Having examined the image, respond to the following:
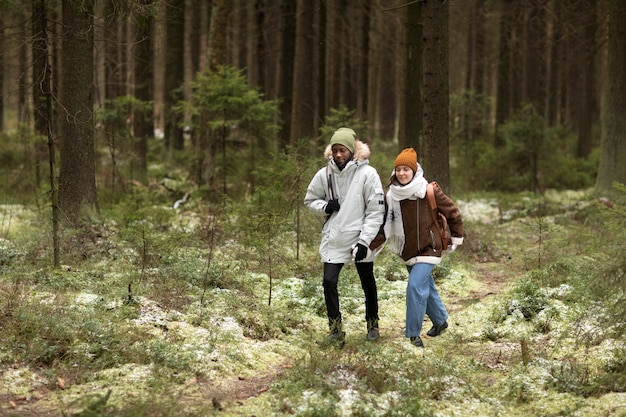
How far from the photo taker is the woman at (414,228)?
6.97 m

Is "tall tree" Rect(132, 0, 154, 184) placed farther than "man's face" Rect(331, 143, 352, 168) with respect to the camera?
Yes

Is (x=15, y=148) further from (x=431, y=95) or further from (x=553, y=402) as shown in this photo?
(x=553, y=402)

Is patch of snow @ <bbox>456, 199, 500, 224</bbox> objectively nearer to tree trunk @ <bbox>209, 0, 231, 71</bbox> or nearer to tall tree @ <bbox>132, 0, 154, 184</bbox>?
tree trunk @ <bbox>209, 0, 231, 71</bbox>

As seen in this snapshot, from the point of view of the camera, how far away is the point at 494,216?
16234mm

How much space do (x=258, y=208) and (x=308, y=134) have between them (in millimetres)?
7092

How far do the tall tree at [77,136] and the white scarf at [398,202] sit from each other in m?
5.74

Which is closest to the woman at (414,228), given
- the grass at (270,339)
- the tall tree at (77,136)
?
the grass at (270,339)

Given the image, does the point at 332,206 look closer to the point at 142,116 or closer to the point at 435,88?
the point at 435,88

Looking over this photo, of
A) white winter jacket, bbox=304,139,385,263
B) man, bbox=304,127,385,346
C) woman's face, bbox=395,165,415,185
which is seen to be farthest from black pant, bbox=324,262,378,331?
woman's face, bbox=395,165,415,185

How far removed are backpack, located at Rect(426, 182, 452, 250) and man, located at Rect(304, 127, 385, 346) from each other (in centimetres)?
47

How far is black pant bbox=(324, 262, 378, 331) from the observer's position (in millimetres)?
7062

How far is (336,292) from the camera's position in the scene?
714 cm

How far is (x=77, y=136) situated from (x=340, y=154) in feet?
19.4

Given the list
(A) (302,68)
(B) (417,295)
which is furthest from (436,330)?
(A) (302,68)
